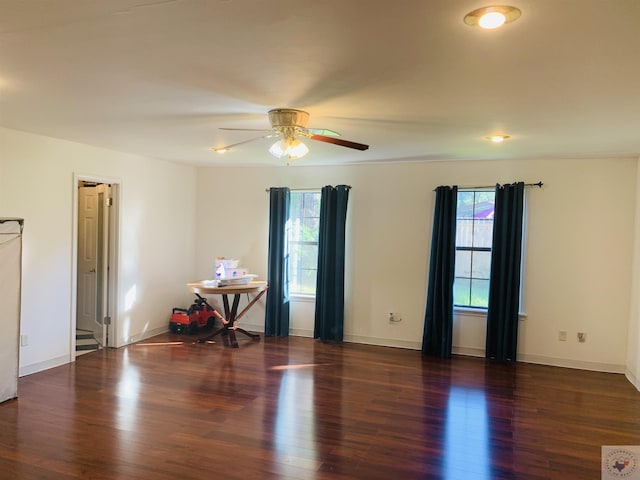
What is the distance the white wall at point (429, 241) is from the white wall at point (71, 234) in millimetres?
533

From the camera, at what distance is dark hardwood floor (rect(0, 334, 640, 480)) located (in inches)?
113

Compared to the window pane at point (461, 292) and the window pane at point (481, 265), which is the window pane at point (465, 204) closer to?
the window pane at point (481, 265)

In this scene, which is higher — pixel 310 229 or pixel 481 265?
pixel 310 229

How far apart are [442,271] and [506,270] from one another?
0.69m

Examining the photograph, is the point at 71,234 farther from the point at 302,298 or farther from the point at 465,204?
the point at 465,204

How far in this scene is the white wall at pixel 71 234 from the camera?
14.3ft

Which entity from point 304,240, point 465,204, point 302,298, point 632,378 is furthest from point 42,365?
point 632,378

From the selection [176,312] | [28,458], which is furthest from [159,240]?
[28,458]

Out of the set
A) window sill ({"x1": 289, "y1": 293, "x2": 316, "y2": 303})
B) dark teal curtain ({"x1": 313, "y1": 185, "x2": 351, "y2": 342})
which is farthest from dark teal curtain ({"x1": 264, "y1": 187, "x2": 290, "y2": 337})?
dark teal curtain ({"x1": 313, "y1": 185, "x2": 351, "y2": 342})

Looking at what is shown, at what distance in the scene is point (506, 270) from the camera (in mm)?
5207

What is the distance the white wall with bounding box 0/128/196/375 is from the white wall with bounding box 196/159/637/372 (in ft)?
1.75

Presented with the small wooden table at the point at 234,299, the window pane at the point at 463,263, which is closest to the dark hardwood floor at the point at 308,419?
the small wooden table at the point at 234,299

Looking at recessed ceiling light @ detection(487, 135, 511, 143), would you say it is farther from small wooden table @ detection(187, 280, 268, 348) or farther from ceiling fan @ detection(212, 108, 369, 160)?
small wooden table @ detection(187, 280, 268, 348)

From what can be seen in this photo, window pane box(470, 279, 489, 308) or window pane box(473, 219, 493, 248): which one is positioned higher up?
window pane box(473, 219, 493, 248)
